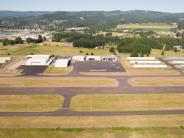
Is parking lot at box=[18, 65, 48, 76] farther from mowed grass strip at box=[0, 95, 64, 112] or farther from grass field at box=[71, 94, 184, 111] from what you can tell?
grass field at box=[71, 94, 184, 111]

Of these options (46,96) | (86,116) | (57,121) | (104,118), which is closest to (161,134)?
(104,118)

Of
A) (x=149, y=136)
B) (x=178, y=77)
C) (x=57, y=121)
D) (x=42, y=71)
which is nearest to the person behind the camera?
(x=149, y=136)

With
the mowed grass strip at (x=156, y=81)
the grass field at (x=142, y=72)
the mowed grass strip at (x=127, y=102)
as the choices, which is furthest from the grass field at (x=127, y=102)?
the grass field at (x=142, y=72)

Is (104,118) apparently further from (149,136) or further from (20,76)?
(20,76)

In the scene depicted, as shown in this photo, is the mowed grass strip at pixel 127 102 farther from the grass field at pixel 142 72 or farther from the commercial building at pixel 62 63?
the commercial building at pixel 62 63

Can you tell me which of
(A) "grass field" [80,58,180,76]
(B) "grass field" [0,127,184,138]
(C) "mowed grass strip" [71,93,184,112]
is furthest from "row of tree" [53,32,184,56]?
(B) "grass field" [0,127,184,138]

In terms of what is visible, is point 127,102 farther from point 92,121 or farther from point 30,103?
point 30,103

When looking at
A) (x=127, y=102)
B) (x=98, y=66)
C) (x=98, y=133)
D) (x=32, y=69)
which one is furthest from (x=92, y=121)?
(x=98, y=66)
